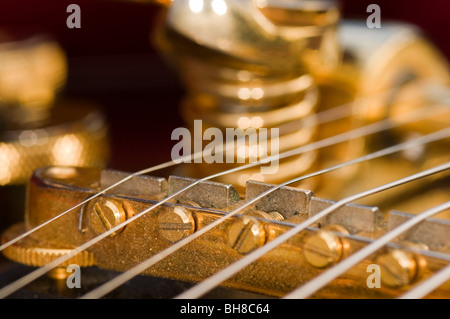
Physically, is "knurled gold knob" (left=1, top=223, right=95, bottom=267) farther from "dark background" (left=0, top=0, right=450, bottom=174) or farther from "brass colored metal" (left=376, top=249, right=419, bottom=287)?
"dark background" (left=0, top=0, right=450, bottom=174)

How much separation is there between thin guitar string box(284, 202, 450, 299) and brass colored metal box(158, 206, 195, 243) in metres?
0.07

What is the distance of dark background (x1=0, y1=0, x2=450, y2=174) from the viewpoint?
101 cm

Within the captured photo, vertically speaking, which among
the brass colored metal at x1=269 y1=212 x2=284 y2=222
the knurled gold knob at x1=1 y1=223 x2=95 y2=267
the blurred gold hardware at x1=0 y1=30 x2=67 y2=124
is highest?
the blurred gold hardware at x1=0 y1=30 x2=67 y2=124

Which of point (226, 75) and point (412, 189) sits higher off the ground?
point (226, 75)

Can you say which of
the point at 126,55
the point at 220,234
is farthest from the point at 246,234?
the point at 126,55

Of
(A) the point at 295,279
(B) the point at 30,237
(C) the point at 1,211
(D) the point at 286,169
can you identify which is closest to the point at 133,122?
(C) the point at 1,211

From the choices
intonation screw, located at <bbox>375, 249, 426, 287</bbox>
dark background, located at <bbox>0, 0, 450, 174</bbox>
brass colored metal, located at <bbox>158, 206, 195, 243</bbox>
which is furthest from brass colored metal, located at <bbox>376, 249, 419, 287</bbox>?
dark background, located at <bbox>0, 0, 450, 174</bbox>

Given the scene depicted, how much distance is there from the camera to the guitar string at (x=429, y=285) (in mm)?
278

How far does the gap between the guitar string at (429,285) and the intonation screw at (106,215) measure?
162 mm

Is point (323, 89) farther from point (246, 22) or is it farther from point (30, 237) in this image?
point (30, 237)

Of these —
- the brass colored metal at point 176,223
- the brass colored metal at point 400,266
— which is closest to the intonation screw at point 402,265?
the brass colored metal at point 400,266

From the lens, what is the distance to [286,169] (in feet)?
1.96
